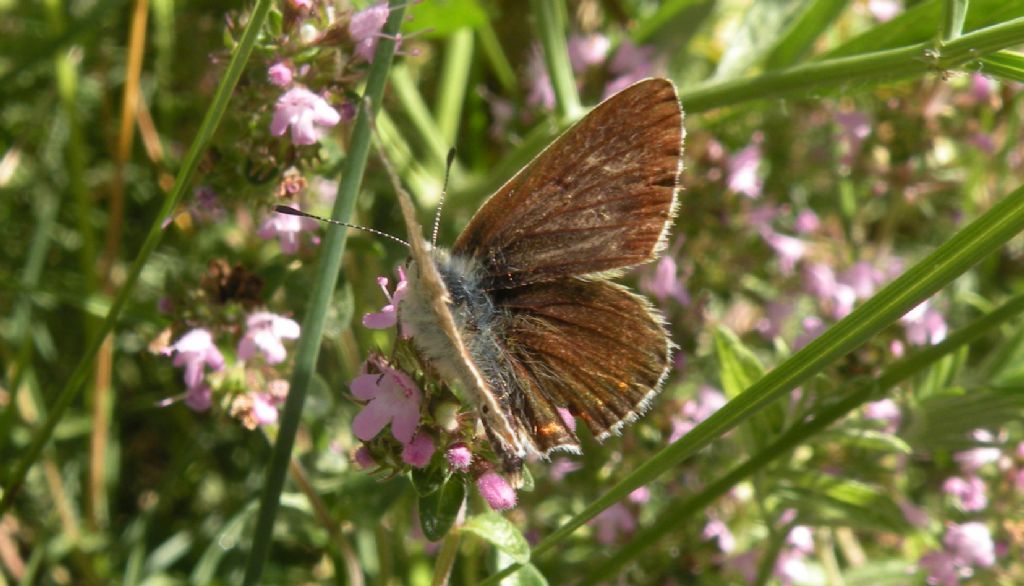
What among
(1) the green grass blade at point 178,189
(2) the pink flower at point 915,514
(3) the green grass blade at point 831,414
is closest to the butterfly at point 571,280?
(3) the green grass blade at point 831,414

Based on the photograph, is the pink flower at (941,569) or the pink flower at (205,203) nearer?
the pink flower at (205,203)

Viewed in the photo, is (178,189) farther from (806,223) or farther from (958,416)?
(806,223)

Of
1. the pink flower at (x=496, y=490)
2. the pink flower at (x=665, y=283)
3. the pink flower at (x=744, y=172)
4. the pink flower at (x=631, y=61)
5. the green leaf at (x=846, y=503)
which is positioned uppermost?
the pink flower at (x=631, y=61)

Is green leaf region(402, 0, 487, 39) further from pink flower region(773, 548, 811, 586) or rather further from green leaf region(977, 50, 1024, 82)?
pink flower region(773, 548, 811, 586)

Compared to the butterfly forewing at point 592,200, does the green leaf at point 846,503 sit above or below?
below

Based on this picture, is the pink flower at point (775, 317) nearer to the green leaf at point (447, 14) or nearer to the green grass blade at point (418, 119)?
the green grass blade at point (418, 119)

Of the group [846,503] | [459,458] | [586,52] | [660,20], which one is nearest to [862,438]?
[846,503]

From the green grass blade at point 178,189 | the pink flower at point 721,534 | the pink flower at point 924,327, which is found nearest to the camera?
the green grass blade at point 178,189

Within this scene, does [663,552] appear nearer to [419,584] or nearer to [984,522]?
[419,584]
